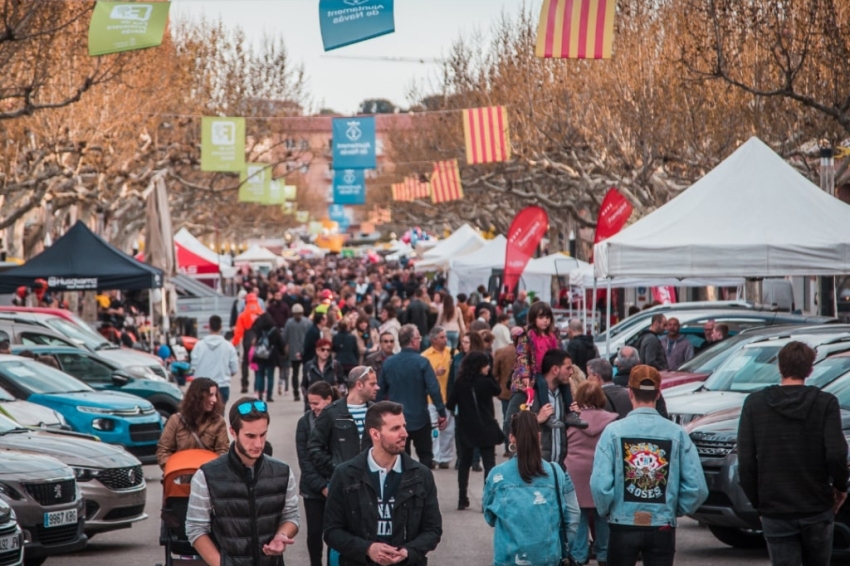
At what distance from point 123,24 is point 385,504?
14.7 metres

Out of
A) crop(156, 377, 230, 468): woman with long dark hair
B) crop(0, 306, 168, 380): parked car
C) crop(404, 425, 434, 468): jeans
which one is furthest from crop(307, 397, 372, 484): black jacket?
crop(0, 306, 168, 380): parked car

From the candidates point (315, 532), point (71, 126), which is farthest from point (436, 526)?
point (71, 126)

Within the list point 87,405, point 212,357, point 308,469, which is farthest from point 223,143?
point 308,469

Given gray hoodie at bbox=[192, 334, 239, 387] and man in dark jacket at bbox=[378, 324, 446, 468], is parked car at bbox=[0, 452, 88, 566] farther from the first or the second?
gray hoodie at bbox=[192, 334, 239, 387]

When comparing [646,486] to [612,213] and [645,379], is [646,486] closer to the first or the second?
[645,379]

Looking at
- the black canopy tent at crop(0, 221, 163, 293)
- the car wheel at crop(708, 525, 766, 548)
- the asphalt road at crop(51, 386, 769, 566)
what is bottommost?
the asphalt road at crop(51, 386, 769, 566)

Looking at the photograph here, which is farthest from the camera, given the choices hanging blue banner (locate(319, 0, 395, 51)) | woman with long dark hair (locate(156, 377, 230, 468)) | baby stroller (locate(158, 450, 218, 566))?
hanging blue banner (locate(319, 0, 395, 51))

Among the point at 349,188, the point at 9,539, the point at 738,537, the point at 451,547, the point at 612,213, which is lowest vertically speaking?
the point at 451,547

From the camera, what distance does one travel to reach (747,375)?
13.5 metres

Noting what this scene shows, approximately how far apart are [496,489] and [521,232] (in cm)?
1738

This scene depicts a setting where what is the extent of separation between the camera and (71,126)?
3291 cm

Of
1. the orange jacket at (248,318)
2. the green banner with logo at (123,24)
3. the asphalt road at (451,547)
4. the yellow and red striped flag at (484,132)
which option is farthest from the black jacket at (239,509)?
the yellow and red striped flag at (484,132)

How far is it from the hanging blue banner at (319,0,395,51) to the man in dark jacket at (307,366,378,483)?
977 cm

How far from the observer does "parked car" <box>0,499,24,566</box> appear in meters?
8.99
